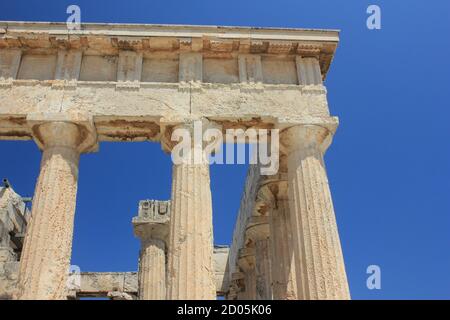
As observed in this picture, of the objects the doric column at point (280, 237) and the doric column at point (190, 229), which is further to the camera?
the doric column at point (280, 237)

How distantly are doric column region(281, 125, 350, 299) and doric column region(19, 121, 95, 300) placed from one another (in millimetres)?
5610

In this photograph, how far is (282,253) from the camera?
590 inches

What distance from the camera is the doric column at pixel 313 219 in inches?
438

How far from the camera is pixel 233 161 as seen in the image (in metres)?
14.3

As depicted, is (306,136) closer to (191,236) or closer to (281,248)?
(281,248)

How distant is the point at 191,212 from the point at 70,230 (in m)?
3.08

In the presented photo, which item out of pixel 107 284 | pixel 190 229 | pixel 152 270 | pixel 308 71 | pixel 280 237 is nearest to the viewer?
pixel 190 229

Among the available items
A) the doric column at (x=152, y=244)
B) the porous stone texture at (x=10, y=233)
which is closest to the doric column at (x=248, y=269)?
the doric column at (x=152, y=244)

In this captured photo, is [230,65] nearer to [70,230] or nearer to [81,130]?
[81,130]

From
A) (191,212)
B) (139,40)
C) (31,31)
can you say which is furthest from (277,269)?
(31,31)

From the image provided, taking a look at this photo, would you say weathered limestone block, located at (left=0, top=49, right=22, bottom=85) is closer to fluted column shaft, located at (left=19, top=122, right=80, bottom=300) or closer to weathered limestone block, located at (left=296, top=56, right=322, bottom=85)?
fluted column shaft, located at (left=19, top=122, right=80, bottom=300)

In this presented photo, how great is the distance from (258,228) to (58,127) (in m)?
8.67

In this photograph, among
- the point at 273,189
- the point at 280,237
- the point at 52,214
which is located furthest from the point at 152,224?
the point at 52,214

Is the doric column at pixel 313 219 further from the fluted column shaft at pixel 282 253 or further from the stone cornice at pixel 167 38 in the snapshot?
the stone cornice at pixel 167 38
